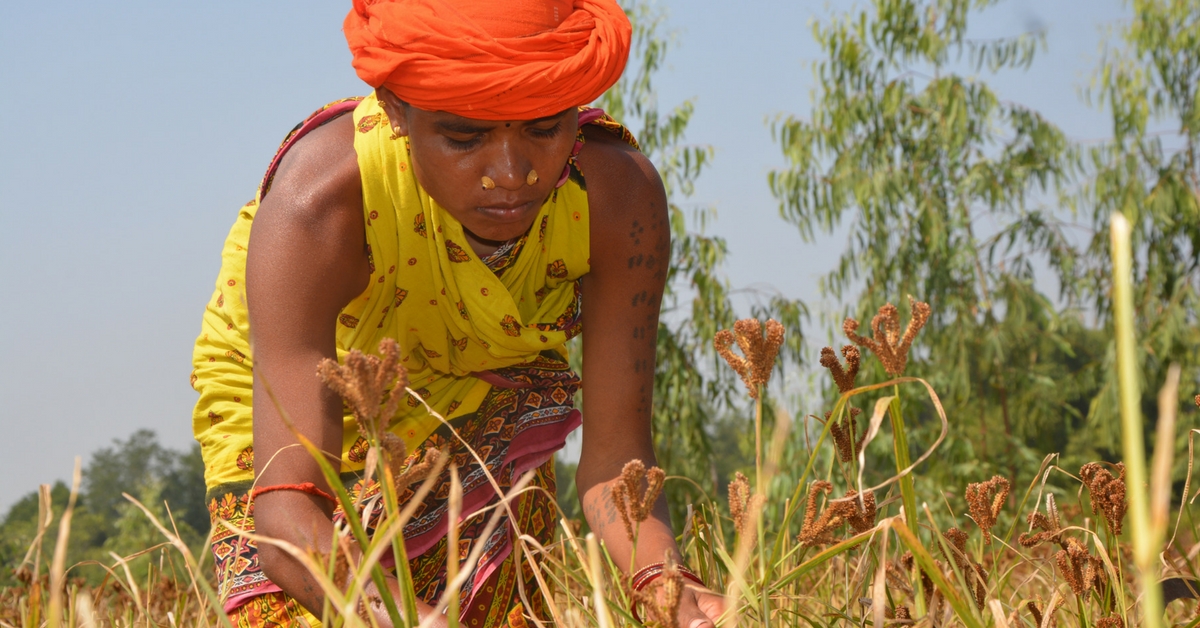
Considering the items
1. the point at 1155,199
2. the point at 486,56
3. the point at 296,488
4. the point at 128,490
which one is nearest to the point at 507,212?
the point at 486,56

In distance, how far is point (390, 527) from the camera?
40.8 inches

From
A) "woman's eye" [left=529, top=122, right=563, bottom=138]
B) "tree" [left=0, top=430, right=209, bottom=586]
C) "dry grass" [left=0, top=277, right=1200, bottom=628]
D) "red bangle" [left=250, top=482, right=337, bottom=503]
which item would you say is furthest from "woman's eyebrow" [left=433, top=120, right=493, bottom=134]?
"tree" [left=0, top=430, right=209, bottom=586]

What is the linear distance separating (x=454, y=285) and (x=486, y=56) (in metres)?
0.57

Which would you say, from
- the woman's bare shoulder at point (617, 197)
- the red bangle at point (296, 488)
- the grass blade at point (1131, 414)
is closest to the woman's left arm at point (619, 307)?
the woman's bare shoulder at point (617, 197)

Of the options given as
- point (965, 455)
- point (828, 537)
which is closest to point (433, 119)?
point (828, 537)

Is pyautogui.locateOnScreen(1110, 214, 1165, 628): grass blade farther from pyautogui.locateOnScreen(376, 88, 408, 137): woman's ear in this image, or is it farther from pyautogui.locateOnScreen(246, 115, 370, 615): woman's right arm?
pyautogui.locateOnScreen(376, 88, 408, 137): woman's ear

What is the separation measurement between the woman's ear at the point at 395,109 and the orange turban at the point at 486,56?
A: 2.2 inches

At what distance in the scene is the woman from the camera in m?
2.06

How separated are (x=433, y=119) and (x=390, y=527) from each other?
124cm

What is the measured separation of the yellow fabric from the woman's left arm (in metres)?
0.06

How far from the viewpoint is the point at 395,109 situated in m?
2.24

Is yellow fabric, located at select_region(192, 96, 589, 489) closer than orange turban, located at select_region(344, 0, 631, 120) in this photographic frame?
No

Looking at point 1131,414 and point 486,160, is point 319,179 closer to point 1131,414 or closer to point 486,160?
point 486,160

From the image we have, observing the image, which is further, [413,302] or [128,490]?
[128,490]
